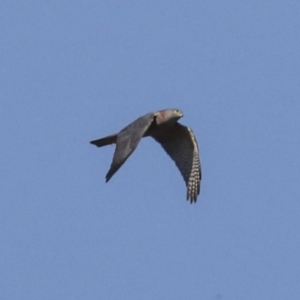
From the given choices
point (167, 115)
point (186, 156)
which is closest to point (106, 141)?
point (167, 115)

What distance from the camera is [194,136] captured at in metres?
19.9

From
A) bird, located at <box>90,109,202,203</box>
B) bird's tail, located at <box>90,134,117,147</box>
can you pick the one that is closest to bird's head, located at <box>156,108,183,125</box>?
bird, located at <box>90,109,202,203</box>

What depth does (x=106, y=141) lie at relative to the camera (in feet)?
63.5

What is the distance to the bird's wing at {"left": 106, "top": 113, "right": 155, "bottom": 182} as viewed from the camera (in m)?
17.1

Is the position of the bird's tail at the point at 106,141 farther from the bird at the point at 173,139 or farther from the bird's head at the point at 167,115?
the bird's head at the point at 167,115

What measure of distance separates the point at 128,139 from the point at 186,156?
2.57 metres

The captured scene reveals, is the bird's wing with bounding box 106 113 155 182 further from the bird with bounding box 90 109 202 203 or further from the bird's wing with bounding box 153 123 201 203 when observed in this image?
the bird's wing with bounding box 153 123 201 203

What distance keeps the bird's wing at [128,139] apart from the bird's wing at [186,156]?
4.22 feet

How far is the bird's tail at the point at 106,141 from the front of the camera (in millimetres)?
19219

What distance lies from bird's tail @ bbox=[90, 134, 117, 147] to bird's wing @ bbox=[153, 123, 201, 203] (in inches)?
37.3

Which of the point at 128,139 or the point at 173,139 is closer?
the point at 128,139

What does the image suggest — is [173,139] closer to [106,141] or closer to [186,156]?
[186,156]

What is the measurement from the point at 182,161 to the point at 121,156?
3.07 metres

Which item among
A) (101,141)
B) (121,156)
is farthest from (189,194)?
(121,156)
